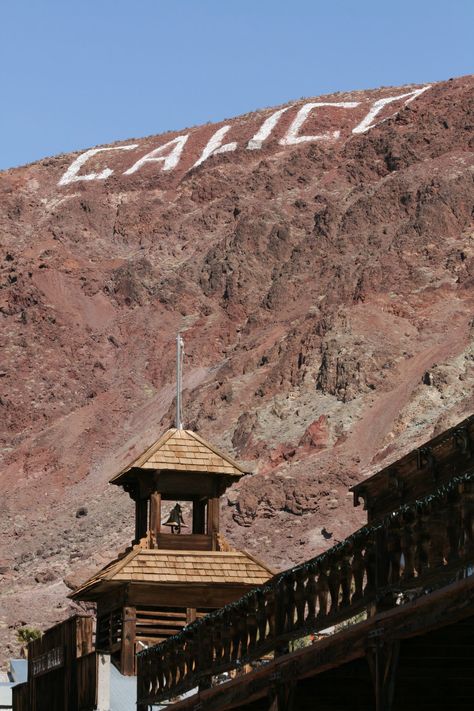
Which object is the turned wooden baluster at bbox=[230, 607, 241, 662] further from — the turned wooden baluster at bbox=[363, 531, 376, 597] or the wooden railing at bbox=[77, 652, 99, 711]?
the wooden railing at bbox=[77, 652, 99, 711]

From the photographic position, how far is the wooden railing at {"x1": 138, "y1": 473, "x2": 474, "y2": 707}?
11242mm

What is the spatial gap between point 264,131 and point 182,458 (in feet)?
327

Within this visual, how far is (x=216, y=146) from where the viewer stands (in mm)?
123125

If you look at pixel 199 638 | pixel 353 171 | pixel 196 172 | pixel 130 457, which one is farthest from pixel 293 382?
pixel 199 638

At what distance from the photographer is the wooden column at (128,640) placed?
2139cm

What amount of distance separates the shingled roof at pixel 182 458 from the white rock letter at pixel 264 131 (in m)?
94.9

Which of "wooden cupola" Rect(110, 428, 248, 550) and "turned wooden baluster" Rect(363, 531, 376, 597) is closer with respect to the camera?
"turned wooden baluster" Rect(363, 531, 376, 597)

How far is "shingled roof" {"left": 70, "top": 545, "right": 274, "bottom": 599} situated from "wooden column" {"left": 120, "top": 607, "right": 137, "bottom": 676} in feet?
1.55

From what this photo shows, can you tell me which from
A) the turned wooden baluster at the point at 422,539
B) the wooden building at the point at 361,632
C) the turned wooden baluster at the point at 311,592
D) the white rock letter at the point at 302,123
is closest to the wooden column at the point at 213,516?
the wooden building at the point at 361,632

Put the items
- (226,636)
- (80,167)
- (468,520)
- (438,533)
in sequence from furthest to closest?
1. (80,167)
2. (226,636)
3. (438,533)
4. (468,520)

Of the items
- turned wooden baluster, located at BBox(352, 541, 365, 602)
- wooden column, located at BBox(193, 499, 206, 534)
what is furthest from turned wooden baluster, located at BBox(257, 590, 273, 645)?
wooden column, located at BBox(193, 499, 206, 534)

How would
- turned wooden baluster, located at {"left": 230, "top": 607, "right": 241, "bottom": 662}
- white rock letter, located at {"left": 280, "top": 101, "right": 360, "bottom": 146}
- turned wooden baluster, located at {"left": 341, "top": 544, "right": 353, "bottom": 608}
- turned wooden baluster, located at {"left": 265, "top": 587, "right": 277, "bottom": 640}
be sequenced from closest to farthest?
turned wooden baluster, located at {"left": 341, "top": 544, "right": 353, "bottom": 608} < turned wooden baluster, located at {"left": 265, "top": 587, "right": 277, "bottom": 640} < turned wooden baluster, located at {"left": 230, "top": 607, "right": 241, "bottom": 662} < white rock letter, located at {"left": 280, "top": 101, "right": 360, "bottom": 146}

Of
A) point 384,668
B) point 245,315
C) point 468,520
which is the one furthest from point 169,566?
point 245,315

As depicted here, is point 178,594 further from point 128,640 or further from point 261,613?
point 261,613
